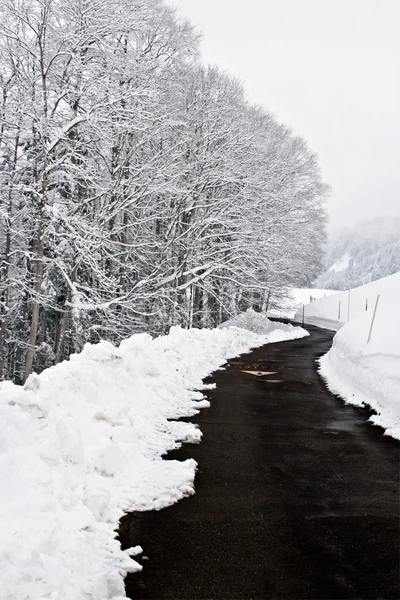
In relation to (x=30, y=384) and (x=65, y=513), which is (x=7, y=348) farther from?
(x=65, y=513)

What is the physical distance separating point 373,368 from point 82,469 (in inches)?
247

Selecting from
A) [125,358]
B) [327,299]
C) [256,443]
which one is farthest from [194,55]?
[327,299]

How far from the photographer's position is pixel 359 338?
36.9 ft

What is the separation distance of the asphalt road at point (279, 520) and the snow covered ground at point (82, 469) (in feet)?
0.78

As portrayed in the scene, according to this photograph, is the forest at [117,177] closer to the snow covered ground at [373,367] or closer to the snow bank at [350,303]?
the snow covered ground at [373,367]

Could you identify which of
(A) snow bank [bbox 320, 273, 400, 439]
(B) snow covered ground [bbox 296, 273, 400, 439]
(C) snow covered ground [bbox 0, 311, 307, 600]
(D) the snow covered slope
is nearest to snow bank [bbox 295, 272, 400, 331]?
(B) snow covered ground [bbox 296, 273, 400, 439]

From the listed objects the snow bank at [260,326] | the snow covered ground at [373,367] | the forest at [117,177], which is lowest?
the snow bank at [260,326]

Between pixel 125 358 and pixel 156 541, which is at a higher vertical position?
pixel 125 358

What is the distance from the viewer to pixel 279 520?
404 centimetres

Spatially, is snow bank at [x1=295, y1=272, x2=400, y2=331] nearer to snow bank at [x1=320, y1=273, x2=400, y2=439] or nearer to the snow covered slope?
snow bank at [x1=320, y1=273, x2=400, y2=439]

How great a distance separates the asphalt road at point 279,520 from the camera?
10.3 feet

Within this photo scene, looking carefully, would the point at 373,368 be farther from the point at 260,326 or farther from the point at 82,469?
the point at 260,326

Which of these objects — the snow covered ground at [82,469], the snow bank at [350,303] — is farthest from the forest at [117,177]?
the snow bank at [350,303]

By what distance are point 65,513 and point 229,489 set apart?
5.91 ft
